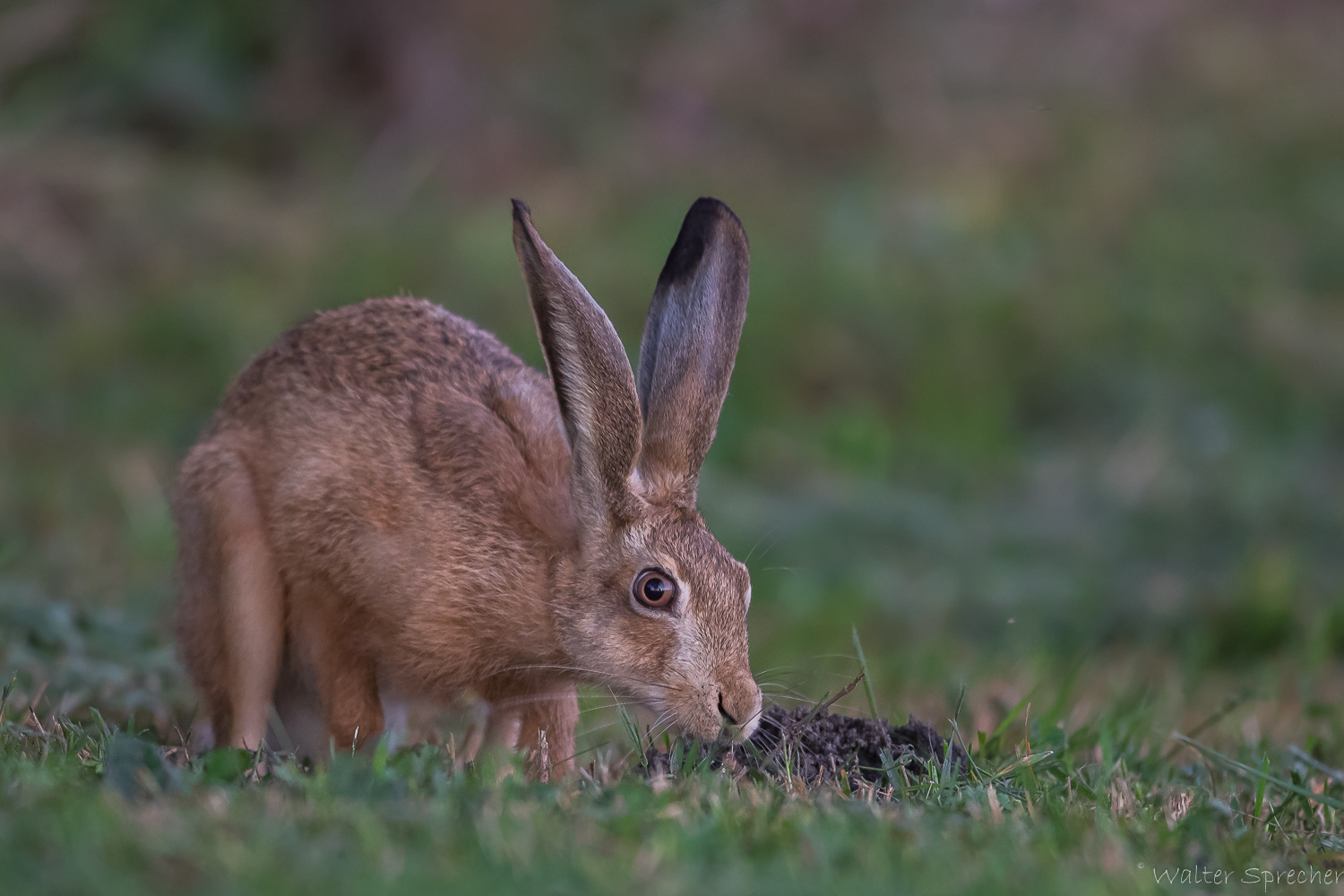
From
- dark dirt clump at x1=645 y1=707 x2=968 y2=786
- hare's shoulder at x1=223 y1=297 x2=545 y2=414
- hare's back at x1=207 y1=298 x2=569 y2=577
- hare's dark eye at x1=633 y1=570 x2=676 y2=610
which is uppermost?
hare's shoulder at x1=223 y1=297 x2=545 y2=414

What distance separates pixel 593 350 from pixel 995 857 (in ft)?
6.25

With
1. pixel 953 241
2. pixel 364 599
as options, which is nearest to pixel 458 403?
pixel 364 599

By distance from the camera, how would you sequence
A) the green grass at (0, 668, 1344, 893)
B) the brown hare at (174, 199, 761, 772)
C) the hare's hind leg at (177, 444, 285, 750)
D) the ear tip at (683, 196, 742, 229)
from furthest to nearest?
the hare's hind leg at (177, 444, 285, 750), the ear tip at (683, 196, 742, 229), the brown hare at (174, 199, 761, 772), the green grass at (0, 668, 1344, 893)

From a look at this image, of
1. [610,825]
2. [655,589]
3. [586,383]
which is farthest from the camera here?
[655,589]

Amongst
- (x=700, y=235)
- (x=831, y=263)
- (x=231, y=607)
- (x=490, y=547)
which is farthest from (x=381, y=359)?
(x=831, y=263)

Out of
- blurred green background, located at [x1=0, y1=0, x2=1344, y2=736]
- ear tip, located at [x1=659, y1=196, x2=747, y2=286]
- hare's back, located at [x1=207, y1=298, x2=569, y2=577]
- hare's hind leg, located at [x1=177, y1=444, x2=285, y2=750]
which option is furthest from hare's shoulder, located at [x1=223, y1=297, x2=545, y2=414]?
blurred green background, located at [x1=0, y1=0, x2=1344, y2=736]

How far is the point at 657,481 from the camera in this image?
4.60 m

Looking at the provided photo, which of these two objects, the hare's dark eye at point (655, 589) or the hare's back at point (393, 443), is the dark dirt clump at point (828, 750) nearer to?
the hare's dark eye at point (655, 589)

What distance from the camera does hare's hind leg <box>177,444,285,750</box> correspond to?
15.1 feet

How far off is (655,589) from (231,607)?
4.60 ft

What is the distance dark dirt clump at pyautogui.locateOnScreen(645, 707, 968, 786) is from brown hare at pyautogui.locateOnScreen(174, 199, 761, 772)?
12 centimetres

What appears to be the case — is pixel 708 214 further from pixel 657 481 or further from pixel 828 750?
pixel 828 750

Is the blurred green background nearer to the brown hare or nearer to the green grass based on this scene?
the brown hare

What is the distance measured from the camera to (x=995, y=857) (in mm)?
2924
